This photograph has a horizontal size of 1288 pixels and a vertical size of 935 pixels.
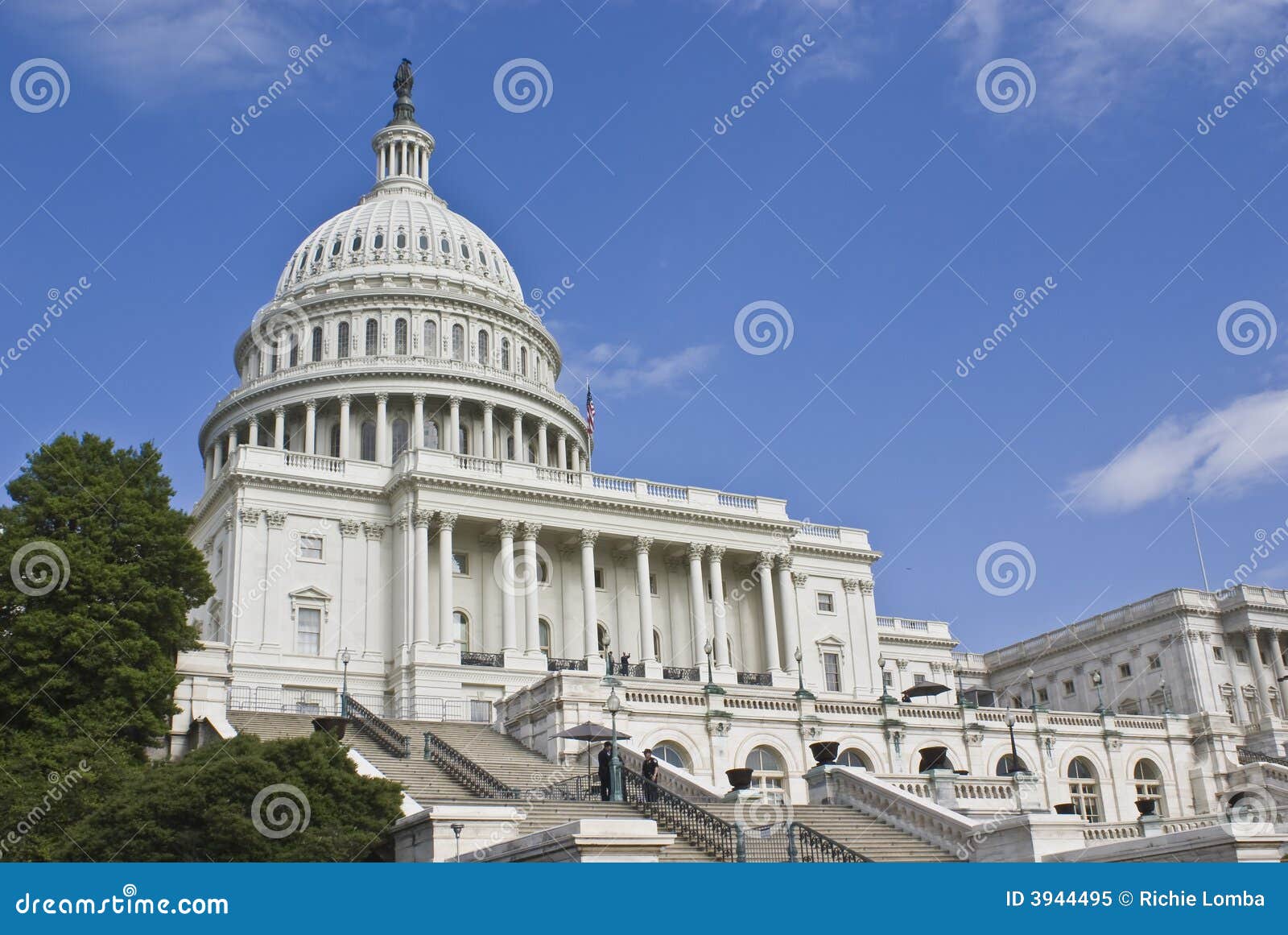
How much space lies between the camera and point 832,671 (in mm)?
74375

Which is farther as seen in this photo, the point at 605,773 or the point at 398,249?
the point at 398,249

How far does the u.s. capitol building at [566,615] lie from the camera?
151 feet

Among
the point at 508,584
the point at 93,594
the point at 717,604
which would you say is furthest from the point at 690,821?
the point at 717,604

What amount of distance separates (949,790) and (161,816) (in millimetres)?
21570

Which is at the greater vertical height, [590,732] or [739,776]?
[590,732]

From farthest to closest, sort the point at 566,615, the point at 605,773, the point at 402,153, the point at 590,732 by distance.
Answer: the point at 402,153 < the point at 566,615 < the point at 590,732 < the point at 605,773

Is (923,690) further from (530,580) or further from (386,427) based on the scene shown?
(386,427)

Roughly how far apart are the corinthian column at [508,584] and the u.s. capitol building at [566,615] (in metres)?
0.16

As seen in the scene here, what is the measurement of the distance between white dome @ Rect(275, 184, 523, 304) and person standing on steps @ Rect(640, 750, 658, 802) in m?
63.4

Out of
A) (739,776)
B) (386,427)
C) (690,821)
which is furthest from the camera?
(386,427)

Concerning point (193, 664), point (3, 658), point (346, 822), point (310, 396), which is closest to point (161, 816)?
point (346, 822)

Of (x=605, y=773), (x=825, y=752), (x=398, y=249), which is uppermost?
(x=398, y=249)

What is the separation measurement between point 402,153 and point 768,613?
187ft

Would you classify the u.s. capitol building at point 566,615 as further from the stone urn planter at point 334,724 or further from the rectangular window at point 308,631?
the stone urn planter at point 334,724
